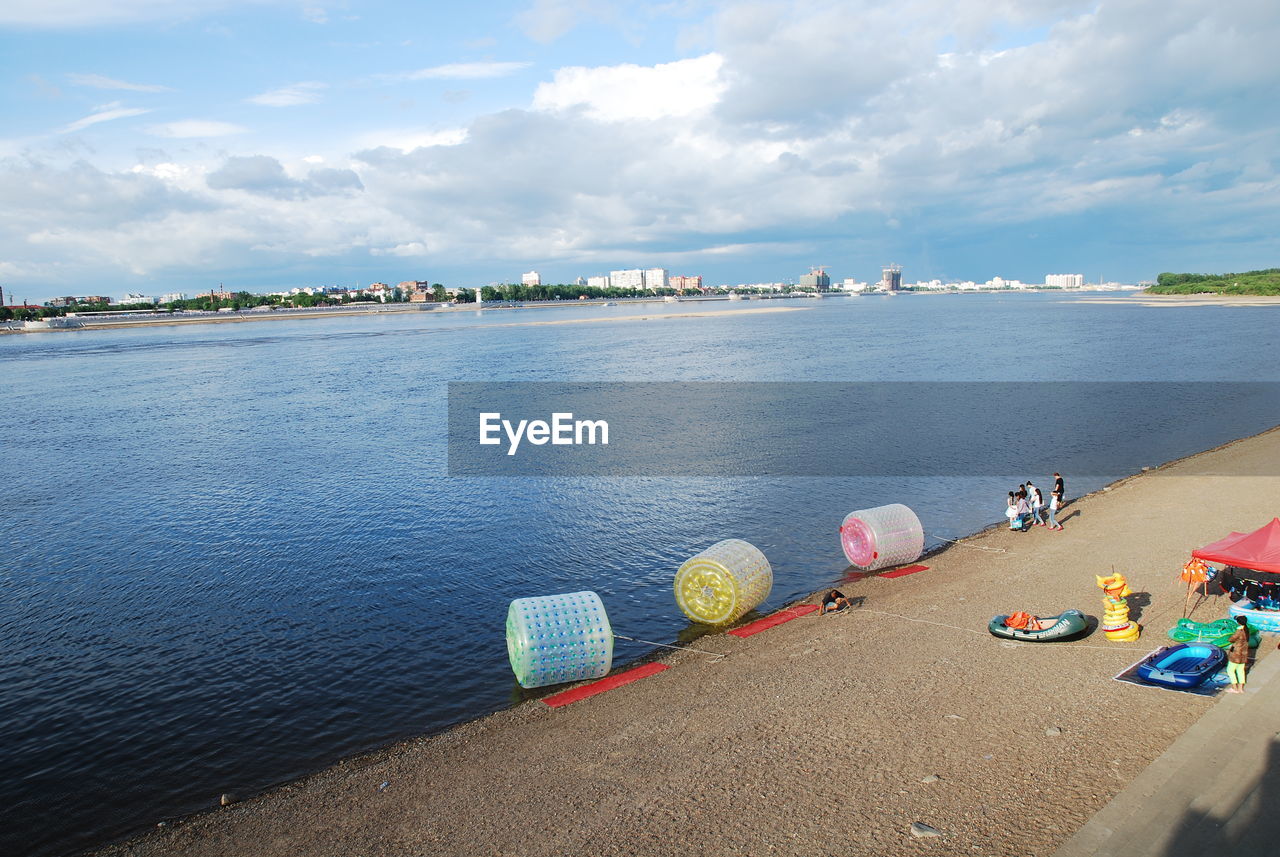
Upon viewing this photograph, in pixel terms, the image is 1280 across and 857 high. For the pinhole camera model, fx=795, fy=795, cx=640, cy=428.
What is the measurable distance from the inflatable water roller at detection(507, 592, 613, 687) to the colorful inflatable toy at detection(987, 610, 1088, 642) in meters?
8.14

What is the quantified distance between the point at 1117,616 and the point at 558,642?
1133cm

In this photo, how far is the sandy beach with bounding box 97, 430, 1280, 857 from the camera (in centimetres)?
1057

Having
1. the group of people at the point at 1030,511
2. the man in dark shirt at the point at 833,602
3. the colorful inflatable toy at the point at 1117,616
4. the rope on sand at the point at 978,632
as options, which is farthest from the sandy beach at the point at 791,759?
the group of people at the point at 1030,511

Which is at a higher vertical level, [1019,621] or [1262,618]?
[1262,618]

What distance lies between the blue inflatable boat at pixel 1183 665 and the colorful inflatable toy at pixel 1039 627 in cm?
148

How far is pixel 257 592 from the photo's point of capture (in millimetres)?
23125

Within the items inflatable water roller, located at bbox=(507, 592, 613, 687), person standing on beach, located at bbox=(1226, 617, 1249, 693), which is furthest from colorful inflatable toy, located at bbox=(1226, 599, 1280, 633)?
inflatable water roller, located at bbox=(507, 592, 613, 687)

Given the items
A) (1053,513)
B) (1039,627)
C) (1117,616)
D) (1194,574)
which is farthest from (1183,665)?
(1053,513)

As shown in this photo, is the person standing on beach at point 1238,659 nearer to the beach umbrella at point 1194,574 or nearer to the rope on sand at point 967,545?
the beach umbrella at point 1194,574

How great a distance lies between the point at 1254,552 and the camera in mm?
16641

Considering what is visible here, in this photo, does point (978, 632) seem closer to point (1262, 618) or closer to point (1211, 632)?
point (1211, 632)

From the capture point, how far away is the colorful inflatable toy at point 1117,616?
15992 millimetres

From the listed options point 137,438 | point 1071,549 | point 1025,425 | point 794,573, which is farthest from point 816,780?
point 137,438

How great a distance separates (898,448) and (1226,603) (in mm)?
23988
